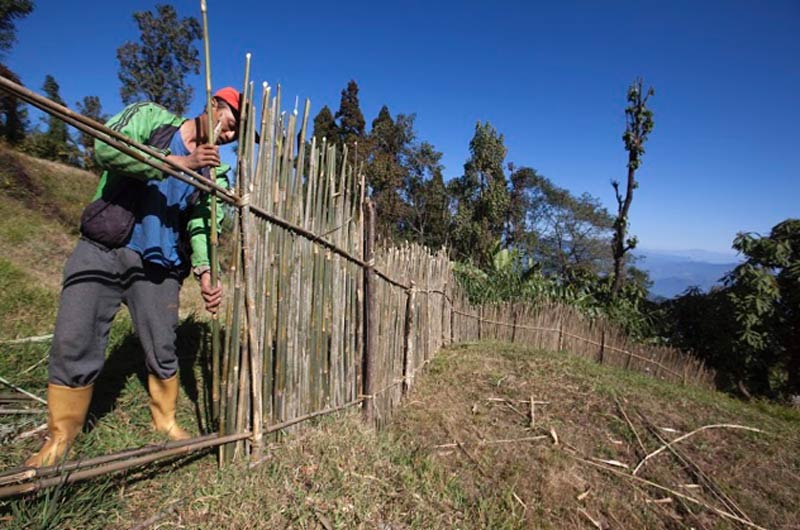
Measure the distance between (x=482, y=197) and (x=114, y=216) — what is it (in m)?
22.3

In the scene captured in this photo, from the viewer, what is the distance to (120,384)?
2.62 m

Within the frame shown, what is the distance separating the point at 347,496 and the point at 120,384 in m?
1.76

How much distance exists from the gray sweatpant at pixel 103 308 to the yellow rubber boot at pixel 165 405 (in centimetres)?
6

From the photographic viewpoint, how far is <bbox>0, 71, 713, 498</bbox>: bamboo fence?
1741 mm

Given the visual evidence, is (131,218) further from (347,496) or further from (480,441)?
(480,441)

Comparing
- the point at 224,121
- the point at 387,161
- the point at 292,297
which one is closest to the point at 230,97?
the point at 224,121

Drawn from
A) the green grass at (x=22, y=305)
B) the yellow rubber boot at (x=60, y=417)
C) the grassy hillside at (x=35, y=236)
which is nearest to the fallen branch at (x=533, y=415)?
the yellow rubber boot at (x=60, y=417)

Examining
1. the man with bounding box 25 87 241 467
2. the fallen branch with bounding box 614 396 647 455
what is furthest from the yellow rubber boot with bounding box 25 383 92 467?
the fallen branch with bounding box 614 396 647 455

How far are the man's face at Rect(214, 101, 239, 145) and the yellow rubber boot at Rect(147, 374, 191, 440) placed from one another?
1.27 m

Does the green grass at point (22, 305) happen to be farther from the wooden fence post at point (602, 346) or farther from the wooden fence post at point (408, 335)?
the wooden fence post at point (602, 346)

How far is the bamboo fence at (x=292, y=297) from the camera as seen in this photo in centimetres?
174

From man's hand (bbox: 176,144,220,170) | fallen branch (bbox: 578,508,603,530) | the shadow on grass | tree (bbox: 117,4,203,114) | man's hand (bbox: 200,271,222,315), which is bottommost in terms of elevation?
fallen branch (bbox: 578,508,603,530)

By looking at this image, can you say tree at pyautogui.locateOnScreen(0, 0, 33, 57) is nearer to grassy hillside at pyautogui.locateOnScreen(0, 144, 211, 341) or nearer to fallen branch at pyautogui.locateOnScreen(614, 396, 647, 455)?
grassy hillside at pyautogui.locateOnScreen(0, 144, 211, 341)

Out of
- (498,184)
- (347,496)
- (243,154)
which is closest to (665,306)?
(347,496)
